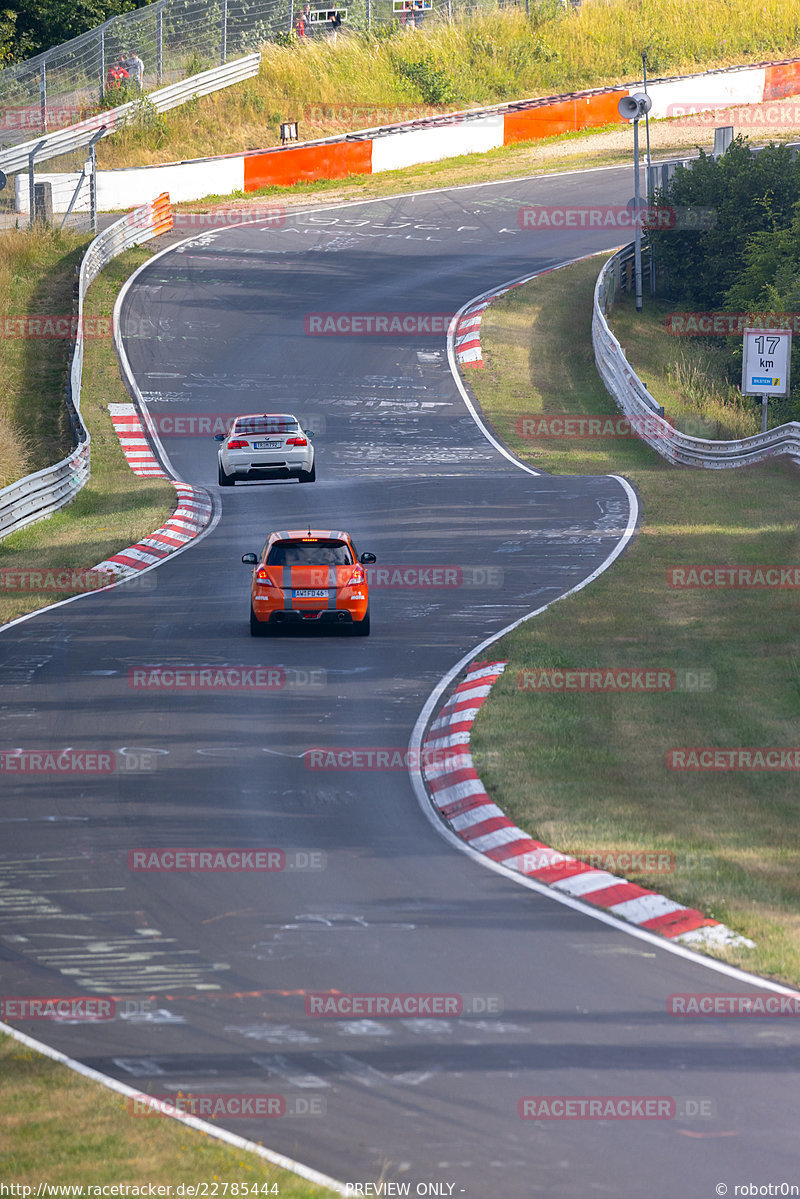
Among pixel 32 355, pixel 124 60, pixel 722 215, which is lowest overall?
pixel 32 355

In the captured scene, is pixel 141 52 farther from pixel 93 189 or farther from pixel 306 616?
pixel 306 616

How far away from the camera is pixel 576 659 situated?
17812 mm

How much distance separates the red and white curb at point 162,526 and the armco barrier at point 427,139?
19599mm

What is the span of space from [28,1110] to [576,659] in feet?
36.0

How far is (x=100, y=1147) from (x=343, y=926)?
3.23 meters

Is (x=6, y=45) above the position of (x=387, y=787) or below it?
above

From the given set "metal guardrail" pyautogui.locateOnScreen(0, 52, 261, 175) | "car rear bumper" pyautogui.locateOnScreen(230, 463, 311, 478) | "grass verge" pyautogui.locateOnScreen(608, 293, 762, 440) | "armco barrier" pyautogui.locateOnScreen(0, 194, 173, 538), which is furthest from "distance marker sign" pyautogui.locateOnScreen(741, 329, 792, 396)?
"metal guardrail" pyautogui.locateOnScreen(0, 52, 261, 175)

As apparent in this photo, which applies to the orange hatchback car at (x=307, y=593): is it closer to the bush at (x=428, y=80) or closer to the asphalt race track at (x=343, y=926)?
the asphalt race track at (x=343, y=926)

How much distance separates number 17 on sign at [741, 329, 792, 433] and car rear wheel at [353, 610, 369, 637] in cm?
1439

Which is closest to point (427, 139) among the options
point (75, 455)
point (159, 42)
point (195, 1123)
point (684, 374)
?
point (159, 42)

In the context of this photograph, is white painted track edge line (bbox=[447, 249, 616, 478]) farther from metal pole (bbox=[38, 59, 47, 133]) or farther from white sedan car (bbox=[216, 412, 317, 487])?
metal pole (bbox=[38, 59, 47, 133])

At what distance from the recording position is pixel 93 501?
2984cm

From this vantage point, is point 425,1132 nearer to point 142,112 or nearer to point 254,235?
point 254,235

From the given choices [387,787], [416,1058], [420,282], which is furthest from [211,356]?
[416,1058]
